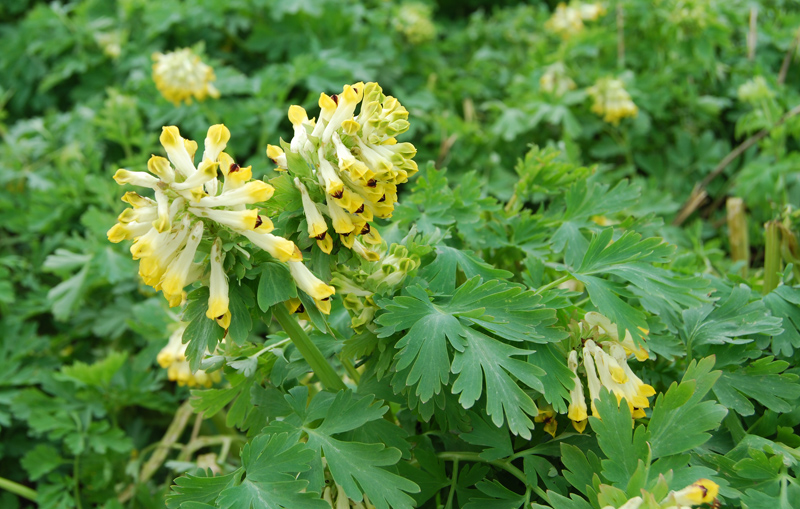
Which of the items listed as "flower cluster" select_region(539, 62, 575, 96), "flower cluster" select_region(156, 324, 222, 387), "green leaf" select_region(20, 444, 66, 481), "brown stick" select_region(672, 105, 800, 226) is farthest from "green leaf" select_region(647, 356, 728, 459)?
"flower cluster" select_region(539, 62, 575, 96)

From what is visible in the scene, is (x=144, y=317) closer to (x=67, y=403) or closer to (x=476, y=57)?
(x=67, y=403)

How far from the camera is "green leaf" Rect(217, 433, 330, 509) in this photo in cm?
88

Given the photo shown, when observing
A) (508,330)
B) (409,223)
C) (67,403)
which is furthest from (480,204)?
(67,403)

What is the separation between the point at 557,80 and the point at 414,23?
811 millimetres

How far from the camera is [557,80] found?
263 cm

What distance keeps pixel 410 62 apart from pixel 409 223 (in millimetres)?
1987

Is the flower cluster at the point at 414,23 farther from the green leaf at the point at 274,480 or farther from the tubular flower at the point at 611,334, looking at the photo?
the green leaf at the point at 274,480

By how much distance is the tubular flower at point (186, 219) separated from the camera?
0.82m

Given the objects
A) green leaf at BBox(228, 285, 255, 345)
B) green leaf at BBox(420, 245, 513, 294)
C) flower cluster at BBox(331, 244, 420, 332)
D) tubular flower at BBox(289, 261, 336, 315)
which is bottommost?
green leaf at BBox(420, 245, 513, 294)

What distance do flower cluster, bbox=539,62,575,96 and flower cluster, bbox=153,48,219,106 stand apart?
1.49 metres

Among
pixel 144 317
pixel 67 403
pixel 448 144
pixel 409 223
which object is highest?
pixel 409 223

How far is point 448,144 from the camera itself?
248 cm

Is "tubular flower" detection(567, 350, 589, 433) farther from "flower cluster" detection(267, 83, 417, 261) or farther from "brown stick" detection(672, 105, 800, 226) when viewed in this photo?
"brown stick" detection(672, 105, 800, 226)

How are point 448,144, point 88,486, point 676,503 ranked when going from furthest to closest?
point 448,144 → point 88,486 → point 676,503
